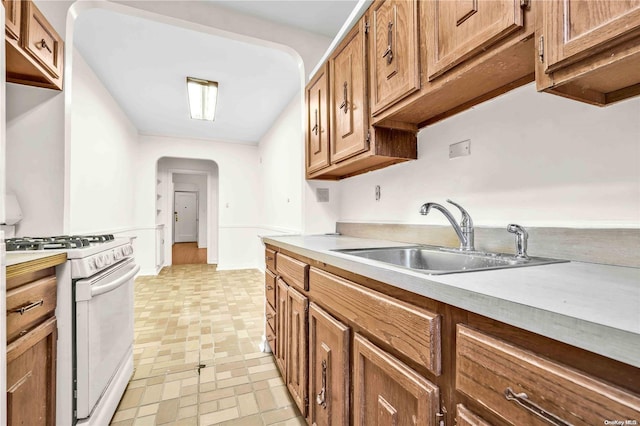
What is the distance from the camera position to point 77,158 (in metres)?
2.65

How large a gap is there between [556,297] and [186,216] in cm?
1168

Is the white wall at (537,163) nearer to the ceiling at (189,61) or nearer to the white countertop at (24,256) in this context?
the ceiling at (189,61)

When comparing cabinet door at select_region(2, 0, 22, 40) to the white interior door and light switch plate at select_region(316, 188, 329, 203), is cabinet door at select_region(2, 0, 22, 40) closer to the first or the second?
light switch plate at select_region(316, 188, 329, 203)

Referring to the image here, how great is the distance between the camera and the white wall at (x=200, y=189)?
26.0 ft

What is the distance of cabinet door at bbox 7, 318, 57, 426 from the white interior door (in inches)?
400

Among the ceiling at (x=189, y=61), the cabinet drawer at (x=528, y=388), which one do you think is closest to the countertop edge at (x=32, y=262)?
the cabinet drawer at (x=528, y=388)

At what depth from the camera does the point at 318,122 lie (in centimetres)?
204

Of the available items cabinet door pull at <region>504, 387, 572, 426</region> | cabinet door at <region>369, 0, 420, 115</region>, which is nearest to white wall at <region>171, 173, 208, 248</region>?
cabinet door at <region>369, 0, 420, 115</region>

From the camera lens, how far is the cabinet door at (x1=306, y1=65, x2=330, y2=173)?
1.92 m

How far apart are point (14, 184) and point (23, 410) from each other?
1294 millimetres

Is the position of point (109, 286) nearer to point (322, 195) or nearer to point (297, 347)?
point (297, 347)

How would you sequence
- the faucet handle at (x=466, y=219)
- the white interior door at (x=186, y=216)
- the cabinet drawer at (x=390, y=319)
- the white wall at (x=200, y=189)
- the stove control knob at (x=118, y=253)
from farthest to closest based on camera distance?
the white interior door at (x=186, y=216) → the white wall at (x=200, y=189) → the stove control knob at (x=118, y=253) → the faucet handle at (x=466, y=219) → the cabinet drawer at (x=390, y=319)

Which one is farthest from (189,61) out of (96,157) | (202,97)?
(96,157)

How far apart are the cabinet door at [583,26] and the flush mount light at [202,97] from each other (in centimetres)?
314
